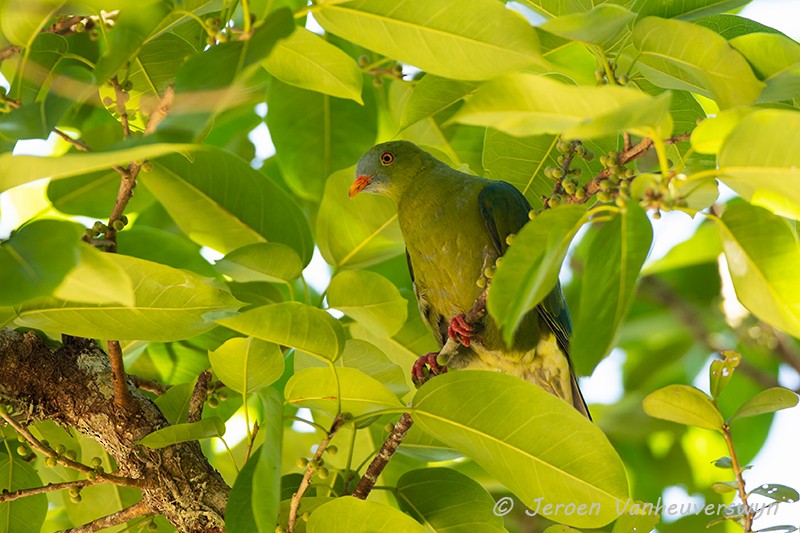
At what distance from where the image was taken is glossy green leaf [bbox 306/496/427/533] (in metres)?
1.74

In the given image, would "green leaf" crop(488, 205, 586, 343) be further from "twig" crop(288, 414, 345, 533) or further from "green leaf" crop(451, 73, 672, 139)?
"twig" crop(288, 414, 345, 533)

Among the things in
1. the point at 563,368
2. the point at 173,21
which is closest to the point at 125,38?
the point at 173,21

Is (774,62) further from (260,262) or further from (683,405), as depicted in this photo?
(260,262)

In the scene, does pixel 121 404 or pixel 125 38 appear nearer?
pixel 125 38

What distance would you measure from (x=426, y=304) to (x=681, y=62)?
1746mm

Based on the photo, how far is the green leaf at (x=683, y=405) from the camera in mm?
1960

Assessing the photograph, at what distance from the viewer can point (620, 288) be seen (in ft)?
4.58

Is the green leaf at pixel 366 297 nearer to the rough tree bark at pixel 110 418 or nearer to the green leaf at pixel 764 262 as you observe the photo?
the rough tree bark at pixel 110 418

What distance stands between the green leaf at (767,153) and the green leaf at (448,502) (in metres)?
1.14

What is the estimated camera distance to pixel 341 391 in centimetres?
189

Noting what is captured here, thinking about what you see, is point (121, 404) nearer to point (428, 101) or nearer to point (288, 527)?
point (288, 527)

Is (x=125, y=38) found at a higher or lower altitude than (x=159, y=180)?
higher

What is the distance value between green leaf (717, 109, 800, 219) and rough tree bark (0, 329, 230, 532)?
4.46 ft

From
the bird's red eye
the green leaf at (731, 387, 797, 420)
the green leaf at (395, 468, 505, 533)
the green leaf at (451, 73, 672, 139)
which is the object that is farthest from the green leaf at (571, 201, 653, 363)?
the bird's red eye
